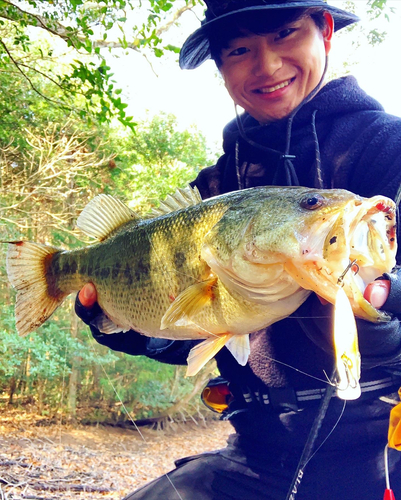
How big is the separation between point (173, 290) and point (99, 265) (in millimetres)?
565

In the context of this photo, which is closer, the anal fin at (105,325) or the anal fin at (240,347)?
the anal fin at (240,347)

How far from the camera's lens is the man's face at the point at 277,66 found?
1.81 metres

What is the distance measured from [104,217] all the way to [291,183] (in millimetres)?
918

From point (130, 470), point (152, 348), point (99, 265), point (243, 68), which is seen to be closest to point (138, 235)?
point (99, 265)

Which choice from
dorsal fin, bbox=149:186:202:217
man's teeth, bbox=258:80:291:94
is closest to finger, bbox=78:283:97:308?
dorsal fin, bbox=149:186:202:217

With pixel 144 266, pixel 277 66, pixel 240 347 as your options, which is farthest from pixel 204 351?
pixel 277 66

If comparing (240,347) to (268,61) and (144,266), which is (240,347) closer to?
(144,266)

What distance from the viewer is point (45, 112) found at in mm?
8078

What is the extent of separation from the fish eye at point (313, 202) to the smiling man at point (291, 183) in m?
0.40

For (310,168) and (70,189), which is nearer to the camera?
(310,168)

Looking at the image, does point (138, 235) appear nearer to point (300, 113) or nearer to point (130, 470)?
point (300, 113)

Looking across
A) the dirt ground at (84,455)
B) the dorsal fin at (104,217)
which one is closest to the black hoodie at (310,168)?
the dorsal fin at (104,217)

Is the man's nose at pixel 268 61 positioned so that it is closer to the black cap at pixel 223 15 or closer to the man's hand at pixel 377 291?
the black cap at pixel 223 15

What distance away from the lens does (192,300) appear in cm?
132
